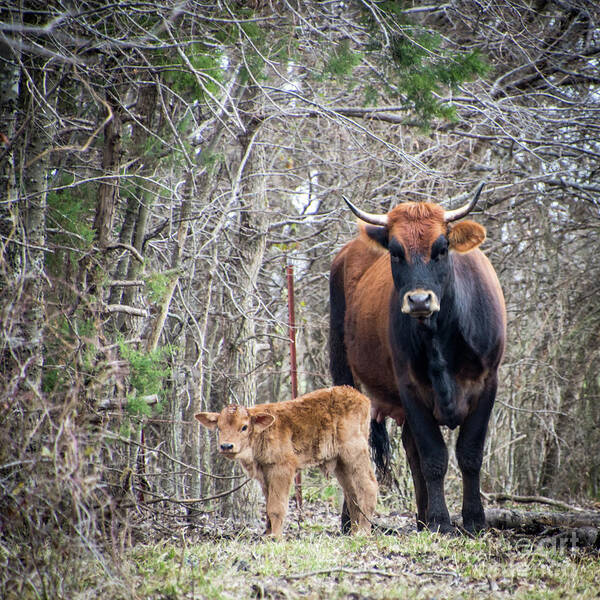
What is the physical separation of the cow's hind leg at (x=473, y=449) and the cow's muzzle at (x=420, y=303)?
110 cm

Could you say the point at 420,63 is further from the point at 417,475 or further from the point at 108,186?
the point at 417,475

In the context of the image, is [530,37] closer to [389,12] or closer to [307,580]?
[389,12]

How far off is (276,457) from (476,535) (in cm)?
181

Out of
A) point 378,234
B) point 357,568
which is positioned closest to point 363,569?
point 357,568

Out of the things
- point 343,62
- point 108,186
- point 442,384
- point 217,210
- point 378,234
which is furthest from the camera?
point 217,210

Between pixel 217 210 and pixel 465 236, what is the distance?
2296mm

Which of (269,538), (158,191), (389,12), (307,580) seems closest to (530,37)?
(389,12)

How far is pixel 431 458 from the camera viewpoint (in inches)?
281

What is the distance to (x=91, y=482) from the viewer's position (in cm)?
400

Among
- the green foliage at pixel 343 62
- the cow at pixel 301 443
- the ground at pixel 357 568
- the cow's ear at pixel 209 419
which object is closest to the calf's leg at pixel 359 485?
the cow at pixel 301 443

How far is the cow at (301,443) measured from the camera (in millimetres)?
6441

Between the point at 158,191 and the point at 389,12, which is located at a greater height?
the point at 389,12

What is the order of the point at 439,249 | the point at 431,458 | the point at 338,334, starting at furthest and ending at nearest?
the point at 338,334, the point at 431,458, the point at 439,249

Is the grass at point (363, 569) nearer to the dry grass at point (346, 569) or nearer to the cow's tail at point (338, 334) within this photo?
the dry grass at point (346, 569)
